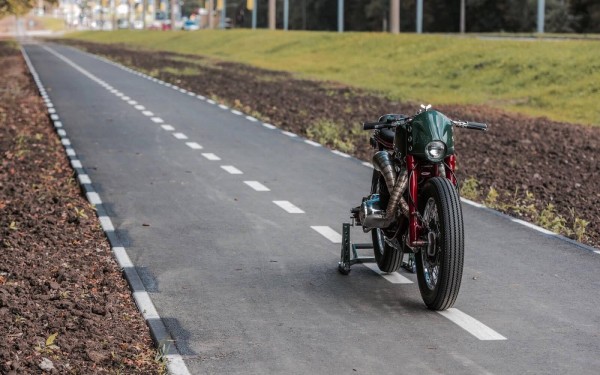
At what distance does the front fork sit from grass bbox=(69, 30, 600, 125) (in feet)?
64.6

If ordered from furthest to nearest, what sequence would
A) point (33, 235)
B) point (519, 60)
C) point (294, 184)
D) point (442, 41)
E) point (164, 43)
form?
point (164, 43), point (442, 41), point (519, 60), point (294, 184), point (33, 235)

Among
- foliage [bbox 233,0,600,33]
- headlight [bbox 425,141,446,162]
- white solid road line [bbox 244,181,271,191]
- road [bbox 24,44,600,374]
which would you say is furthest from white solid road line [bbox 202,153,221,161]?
foliage [bbox 233,0,600,33]

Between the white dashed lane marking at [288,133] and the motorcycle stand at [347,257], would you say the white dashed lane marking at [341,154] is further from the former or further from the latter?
the motorcycle stand at [347,257]

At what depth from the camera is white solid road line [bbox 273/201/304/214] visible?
1289cm

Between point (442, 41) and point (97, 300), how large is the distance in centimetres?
4339

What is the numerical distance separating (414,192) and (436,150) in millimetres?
394

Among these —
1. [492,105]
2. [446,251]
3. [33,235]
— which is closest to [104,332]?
[446,251]

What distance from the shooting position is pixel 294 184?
49.7ft

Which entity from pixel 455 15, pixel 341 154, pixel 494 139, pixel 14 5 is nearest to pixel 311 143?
pixel 341 154

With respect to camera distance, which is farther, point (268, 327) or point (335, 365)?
point (268, 327)

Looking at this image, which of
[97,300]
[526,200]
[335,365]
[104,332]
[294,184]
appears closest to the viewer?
[335,365]

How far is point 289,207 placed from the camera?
13172 millimetres

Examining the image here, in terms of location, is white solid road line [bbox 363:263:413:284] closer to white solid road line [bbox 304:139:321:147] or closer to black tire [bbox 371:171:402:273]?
black tire [bbox 371:171:402:273]

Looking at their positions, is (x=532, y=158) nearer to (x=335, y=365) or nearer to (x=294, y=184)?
(x=294, y=184)
